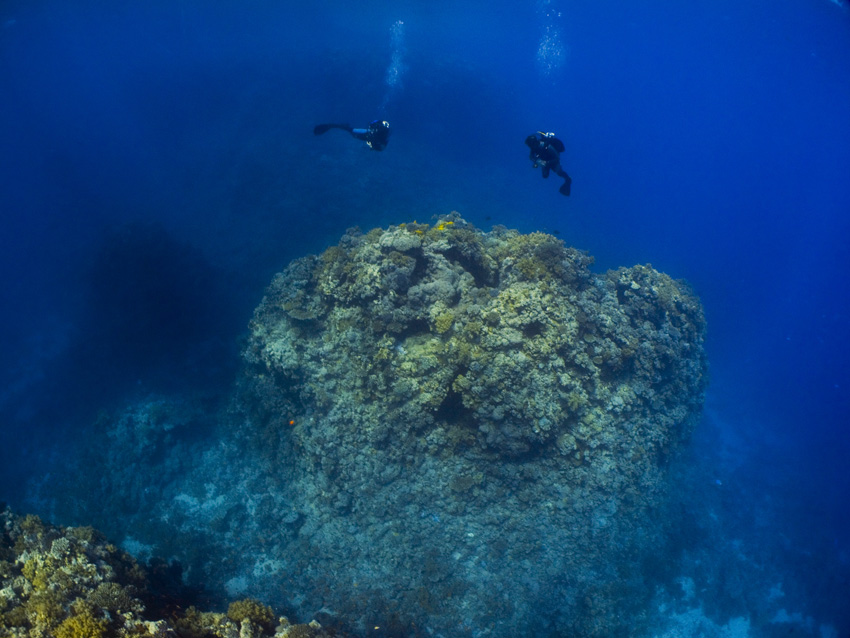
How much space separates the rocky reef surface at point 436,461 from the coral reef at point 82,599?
2.96 meters

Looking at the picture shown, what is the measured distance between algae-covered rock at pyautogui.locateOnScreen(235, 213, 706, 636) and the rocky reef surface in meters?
0.05

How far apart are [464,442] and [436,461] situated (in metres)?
0.90

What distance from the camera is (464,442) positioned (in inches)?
405

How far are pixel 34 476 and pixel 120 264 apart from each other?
1130cm

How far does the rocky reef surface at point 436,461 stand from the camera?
9594 mm

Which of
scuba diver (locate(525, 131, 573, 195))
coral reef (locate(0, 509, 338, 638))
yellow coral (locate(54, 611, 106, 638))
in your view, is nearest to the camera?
yellow coral (locate(54, 611, 106, 638))

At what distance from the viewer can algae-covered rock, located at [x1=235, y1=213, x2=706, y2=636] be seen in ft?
31.4

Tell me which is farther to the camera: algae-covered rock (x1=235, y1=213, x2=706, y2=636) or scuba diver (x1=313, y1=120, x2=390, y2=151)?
scuba diver (x1=313, y1=120, x2=390, y2=151)

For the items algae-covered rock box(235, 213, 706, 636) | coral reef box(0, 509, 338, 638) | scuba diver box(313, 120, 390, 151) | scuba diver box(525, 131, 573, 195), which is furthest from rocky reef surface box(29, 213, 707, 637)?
scuba diver box(313, 120, 390, 151)

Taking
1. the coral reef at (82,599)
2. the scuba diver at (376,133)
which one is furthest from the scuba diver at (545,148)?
the coral reef at (82,599)

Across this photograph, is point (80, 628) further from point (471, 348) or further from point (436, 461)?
point (471, 348)

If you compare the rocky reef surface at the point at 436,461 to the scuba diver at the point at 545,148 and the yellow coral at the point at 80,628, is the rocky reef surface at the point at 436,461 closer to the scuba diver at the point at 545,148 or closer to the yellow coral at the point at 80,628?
the scuba diver at the point at 545,148

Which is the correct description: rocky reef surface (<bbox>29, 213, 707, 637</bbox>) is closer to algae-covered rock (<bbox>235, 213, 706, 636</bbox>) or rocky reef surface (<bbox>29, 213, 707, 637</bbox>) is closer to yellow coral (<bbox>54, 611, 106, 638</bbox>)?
algae-covered rock (<bbox>235, 213, 706, 636</bbox>)

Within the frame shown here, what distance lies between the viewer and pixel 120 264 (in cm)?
2106
